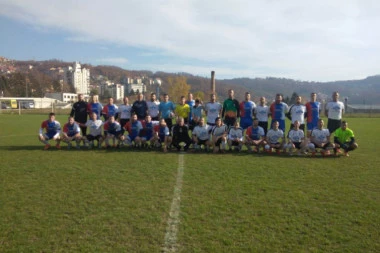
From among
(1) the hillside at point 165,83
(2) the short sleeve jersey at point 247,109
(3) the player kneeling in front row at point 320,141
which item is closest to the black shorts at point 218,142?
(2) the short sleeve jersey at point 247,109

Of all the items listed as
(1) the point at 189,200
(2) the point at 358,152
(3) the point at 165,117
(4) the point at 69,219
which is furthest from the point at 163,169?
(2) the point at 358,152

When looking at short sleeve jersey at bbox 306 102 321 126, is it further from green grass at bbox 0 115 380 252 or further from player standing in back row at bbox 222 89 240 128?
player standing in back row at bbox 222 89 240 128

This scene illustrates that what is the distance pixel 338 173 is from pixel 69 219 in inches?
223

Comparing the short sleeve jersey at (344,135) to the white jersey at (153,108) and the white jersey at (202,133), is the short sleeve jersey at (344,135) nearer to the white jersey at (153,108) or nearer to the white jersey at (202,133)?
the white jersey at (202,133)

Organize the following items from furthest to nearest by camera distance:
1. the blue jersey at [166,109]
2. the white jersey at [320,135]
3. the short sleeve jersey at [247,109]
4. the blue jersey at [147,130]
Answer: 1. the blue jersey at [166,109]
2. the short sleeve jersey at [247,109]
3. the blue jersey at [147,130]
4. the white jersey at [320,135]

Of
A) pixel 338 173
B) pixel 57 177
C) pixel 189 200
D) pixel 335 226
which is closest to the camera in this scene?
pixel 335 226

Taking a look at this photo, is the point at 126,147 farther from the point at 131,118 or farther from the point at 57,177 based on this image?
the point at 57,177

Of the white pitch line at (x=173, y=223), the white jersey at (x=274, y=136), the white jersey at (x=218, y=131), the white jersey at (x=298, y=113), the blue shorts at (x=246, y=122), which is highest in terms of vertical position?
the white jersey at (x=298, y=113)

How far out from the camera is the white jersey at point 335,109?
9578 millimetres

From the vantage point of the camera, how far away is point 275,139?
358 inches

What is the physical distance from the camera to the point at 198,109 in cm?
999

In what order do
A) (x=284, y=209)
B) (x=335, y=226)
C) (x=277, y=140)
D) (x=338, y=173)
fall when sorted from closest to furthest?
1. (x=335, y=226)
2. (x=284, y=209)
3. (x=338, y=173)
4. (x=277, y=140)

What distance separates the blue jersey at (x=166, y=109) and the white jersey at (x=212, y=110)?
122cm

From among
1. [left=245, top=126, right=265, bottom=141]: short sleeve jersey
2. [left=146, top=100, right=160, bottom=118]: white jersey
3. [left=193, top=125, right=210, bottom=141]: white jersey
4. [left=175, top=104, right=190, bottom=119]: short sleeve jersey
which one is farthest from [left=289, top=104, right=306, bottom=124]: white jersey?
[left=146, top=100, right=160, bottom=118]: white jersey
